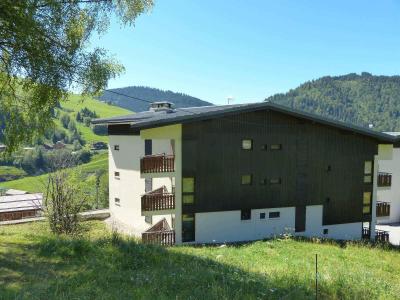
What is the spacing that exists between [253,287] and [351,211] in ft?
63.9

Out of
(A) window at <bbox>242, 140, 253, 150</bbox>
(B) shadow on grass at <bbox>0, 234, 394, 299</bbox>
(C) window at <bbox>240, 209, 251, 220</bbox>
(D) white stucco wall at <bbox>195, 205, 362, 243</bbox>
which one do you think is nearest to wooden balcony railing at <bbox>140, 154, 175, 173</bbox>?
(D) white stucco wall at <bbox>195, 205, 362, 243</bbox>

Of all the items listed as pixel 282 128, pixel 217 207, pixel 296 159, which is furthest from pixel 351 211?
pixel 217 207

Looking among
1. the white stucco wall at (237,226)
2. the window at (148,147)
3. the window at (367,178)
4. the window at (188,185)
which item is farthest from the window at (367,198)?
the window at (148,147)

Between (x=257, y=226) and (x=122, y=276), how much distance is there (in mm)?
15519

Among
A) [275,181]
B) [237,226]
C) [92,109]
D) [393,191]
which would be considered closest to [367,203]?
[275,181]

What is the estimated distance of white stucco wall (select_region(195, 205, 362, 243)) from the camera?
71.4 ft

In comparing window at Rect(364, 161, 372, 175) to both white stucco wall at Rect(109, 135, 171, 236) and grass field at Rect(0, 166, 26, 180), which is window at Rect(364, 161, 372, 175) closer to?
white stucco wall at Rect(109, 135, 171, 236)

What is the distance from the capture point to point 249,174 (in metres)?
22.6

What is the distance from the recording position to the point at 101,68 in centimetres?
1194

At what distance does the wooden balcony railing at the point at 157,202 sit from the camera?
20.9 m

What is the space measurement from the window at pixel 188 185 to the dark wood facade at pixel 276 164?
27cm

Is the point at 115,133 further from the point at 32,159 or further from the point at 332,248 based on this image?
the point at 32,159

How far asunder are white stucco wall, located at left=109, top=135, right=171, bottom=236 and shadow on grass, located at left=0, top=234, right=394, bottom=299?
14.3 meters

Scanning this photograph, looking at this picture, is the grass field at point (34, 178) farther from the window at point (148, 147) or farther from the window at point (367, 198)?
the window at point (367, 198)
